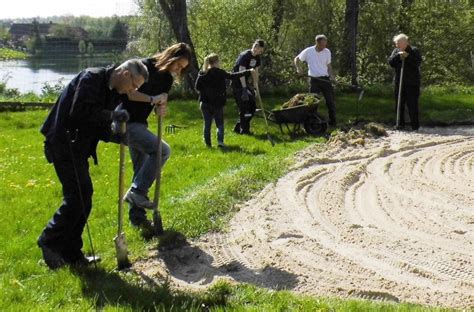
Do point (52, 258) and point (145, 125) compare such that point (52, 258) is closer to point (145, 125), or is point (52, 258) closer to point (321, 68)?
point (145, 125)

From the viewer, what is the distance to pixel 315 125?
12719mm

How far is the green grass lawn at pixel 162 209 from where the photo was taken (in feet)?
15.9

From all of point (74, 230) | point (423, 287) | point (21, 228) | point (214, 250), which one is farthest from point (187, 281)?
point (21, 228)

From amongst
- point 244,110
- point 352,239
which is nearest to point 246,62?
point 244,110

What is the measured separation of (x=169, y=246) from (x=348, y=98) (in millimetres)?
12634

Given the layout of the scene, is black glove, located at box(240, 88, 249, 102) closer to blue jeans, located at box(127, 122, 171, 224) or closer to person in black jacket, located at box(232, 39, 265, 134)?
person in black jacket, located at box(232, 39, 265, 134)

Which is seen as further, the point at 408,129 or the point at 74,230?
the point at 408,129

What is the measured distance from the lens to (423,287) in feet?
17.1

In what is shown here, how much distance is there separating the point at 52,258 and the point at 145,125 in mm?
1844

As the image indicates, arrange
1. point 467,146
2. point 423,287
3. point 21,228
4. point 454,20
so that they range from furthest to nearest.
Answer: point 454,20 < point 467,146 < point 21,228 < point 423,287

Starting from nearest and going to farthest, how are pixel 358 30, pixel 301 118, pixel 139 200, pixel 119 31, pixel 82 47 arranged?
pixel 139 200 → pixel 301 118 → pixel 358 30 → pixel 82 47 → pixel 119 31

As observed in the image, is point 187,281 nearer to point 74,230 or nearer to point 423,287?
A: point 74,230

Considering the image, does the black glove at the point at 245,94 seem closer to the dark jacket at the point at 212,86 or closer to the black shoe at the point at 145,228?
the dark jacket at the point at 212,86

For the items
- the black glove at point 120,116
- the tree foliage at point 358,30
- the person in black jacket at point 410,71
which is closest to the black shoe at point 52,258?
the black glove at point 120,116
